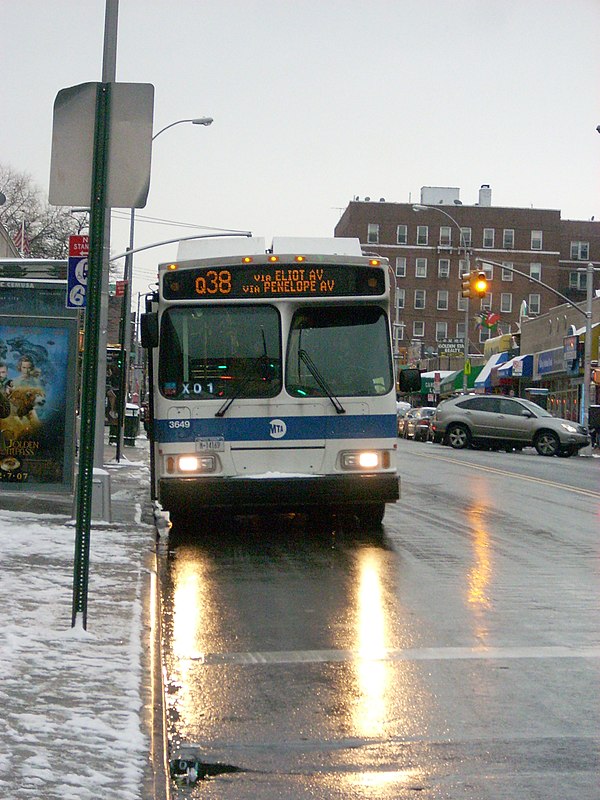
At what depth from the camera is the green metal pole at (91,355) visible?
699cm

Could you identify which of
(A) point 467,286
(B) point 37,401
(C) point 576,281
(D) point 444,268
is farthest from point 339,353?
(C) point 576,281

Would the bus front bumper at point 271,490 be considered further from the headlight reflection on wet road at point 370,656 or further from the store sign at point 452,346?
the store sign at point 452,346

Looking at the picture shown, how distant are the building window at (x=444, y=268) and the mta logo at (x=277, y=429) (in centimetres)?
9669

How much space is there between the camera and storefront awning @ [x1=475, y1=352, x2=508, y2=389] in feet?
217

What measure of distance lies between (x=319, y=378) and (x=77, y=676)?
7141 millimetres

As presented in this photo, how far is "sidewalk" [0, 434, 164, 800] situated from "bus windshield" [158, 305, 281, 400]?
2132 millimetres

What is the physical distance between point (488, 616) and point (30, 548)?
4.43 m

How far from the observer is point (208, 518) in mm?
15281

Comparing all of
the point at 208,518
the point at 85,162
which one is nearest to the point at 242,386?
the point at 208,518

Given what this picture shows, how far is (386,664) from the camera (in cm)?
690

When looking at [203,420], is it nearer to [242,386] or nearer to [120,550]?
[242,386]

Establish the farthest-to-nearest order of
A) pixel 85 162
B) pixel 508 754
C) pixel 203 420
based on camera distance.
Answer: pixel 203 420 → pixel 85 162 → pixel 508 754

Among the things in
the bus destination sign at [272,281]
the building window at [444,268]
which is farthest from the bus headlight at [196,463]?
the building window at [444,268]

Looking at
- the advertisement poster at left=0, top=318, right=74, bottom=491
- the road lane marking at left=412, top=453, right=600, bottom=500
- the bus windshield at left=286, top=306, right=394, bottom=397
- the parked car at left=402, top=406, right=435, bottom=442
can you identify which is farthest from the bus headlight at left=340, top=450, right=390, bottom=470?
the parked car at left=402, top=406, right=435, bottom=442
